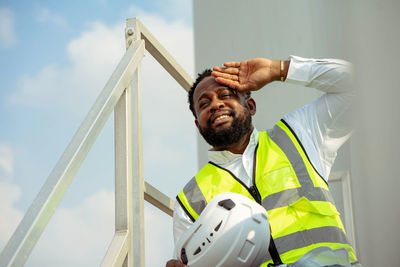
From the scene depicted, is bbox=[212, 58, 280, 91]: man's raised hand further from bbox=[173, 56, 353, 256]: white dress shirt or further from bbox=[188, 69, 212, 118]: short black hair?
bbox=[188, 69, 212, 118]: short black hair

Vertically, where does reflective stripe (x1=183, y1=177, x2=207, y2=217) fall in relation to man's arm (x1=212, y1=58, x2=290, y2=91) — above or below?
below

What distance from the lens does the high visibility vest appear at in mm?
1709

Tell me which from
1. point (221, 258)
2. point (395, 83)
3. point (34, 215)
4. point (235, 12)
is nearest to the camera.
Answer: point (395, 83)

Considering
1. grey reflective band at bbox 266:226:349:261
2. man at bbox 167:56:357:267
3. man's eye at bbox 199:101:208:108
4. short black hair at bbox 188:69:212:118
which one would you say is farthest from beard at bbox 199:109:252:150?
grey reflective band at bbox 266:226:349:261

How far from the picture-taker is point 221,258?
146cm

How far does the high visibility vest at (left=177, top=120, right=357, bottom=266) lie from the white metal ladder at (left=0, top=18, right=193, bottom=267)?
8.1 inches

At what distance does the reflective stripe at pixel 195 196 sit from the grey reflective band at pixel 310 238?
34cm

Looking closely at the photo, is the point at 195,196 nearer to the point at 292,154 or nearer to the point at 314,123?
the point at 292,154

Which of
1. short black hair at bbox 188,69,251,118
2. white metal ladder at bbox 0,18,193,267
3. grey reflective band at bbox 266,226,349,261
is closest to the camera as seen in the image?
white metal ladder at bbox 0,18,193,267

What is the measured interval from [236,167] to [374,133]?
164 centimetres

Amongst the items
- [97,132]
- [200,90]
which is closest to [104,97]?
[97,132]

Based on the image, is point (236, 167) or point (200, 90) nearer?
point (236, 167)

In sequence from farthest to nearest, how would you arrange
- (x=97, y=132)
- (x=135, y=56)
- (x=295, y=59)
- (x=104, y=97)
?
1. (x=135, y=56)
2. (x=295, y=59)
3. (x=104, y=97)
4. (x=97, y=132)

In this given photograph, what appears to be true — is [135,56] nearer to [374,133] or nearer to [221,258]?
[221,258]
